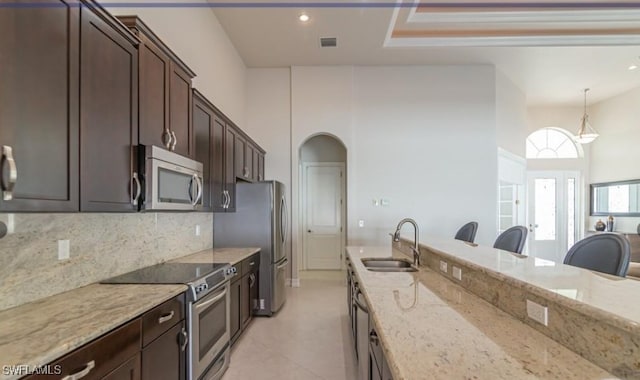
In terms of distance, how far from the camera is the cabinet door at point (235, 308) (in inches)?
128

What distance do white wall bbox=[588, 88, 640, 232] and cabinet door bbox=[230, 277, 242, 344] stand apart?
25.8ft

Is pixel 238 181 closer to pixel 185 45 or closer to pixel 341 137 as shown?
pixel 185 45

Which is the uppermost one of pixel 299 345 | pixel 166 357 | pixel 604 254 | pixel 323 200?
pixel 323 200

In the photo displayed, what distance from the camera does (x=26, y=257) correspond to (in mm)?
1665

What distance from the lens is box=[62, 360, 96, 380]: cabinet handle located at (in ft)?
3.94

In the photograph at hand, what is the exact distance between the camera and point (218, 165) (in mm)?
3631

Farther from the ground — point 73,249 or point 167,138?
point 167,138

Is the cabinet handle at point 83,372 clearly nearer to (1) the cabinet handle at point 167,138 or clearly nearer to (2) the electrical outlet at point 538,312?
(1) the cabinet handle at point 167,138

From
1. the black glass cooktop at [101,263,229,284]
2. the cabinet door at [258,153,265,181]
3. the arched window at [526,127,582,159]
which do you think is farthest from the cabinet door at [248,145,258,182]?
the arched window at [526,127,582,159]

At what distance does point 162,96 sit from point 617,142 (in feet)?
29.5

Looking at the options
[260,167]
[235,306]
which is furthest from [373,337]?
[260,167]

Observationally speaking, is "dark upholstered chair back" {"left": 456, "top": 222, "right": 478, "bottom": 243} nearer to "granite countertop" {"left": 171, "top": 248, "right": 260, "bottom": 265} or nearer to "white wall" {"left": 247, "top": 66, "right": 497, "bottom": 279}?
"white wall" {"left": 247, "top": 66, "right": 497, "bottom": 279}

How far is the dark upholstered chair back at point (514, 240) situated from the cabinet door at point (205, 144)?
9.22ft

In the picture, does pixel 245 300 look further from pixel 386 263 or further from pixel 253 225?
pixel 386 263
